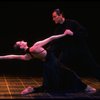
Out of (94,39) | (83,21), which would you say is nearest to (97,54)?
(94,39)

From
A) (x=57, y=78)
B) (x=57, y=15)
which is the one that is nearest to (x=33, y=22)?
(x=57, y=15)

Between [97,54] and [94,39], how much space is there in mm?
556

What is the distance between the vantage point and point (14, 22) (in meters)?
11.6

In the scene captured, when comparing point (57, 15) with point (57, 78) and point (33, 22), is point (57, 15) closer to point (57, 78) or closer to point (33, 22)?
point (57, 78)

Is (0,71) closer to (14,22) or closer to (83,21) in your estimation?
(14,22)

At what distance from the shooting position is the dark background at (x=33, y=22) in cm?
1114

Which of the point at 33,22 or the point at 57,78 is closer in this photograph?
the point at 57,78

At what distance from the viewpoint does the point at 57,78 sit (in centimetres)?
663

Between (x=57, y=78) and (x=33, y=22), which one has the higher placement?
(x=33, y=22)

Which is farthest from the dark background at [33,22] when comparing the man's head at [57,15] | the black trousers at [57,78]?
the black trousers at [57,78]

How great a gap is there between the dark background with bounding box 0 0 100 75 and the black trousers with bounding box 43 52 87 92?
4608mm

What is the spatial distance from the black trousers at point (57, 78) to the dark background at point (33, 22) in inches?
181

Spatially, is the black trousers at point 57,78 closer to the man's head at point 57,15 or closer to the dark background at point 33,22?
the man's head at point 57,15

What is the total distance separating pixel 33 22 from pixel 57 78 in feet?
17.1
